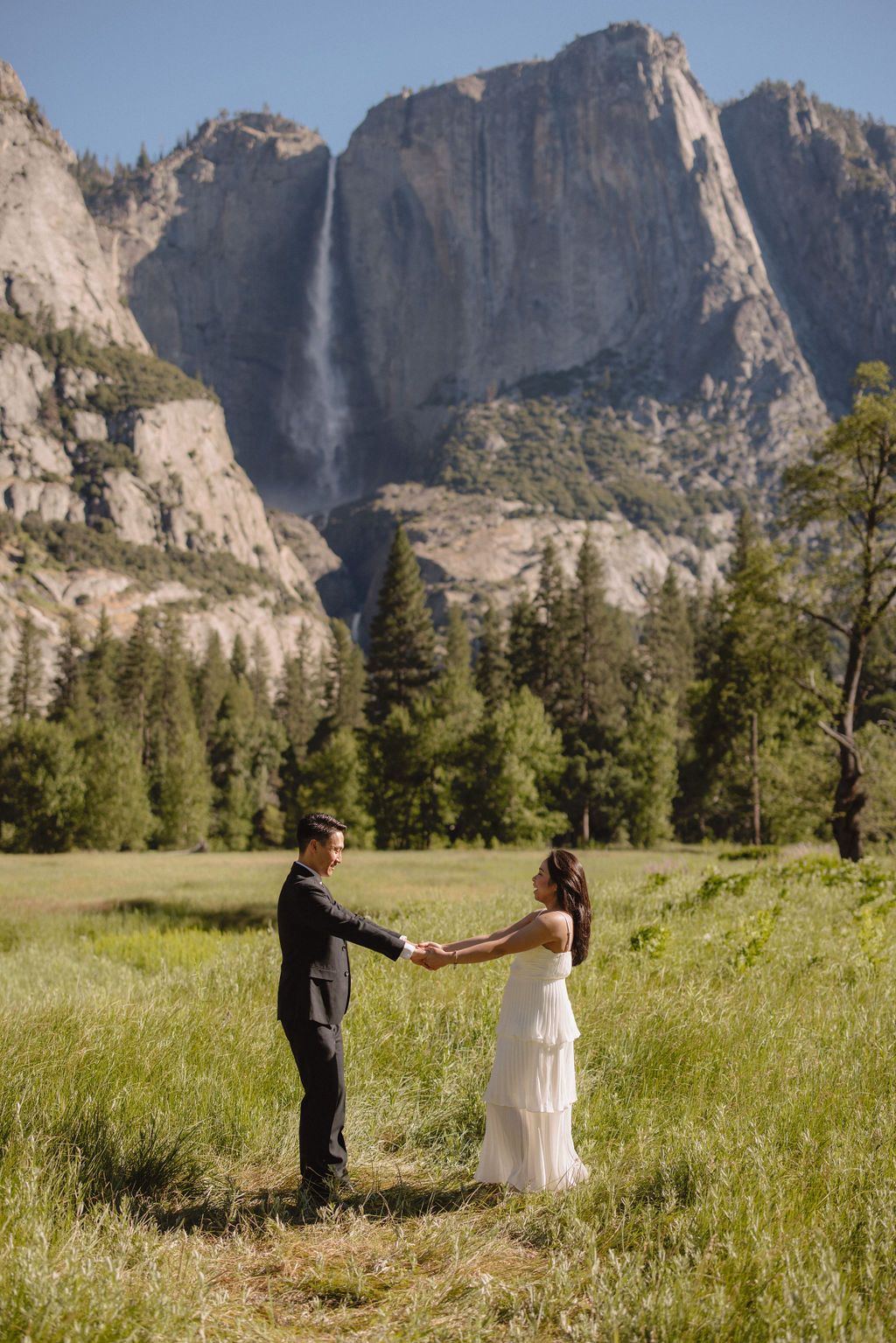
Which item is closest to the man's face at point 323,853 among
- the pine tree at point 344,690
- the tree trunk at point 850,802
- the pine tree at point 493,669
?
the tree trunk at point 850,802

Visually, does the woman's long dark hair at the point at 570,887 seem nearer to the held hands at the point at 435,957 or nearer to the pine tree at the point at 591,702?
the held hands at the point at 435,957

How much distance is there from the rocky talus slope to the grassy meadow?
138630mm

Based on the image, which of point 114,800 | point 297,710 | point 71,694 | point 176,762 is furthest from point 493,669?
point 71,694

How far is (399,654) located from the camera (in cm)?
6234

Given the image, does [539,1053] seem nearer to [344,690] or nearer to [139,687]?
[344,690]

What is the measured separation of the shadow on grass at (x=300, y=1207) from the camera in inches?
198

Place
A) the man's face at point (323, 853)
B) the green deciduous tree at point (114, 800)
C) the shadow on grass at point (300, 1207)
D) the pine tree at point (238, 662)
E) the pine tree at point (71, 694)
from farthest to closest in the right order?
the pine tree at point (238, 662), the pine tree at point (71, 694), the green deciduous tree at point (114, 800), the man's face at point (323, 853), the shadow on grass at point (300, 1207)

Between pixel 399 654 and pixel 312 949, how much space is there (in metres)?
57.1

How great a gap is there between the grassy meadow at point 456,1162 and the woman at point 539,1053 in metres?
0.23

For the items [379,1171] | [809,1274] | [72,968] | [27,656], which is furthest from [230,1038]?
[27,656]

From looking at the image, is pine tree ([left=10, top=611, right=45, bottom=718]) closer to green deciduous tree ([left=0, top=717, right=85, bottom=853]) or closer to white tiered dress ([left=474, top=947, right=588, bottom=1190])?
green deciduous tree ([left=0, top=717, right=85, bottom=853])

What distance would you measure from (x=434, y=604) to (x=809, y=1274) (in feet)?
544

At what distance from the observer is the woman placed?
5.30 meters

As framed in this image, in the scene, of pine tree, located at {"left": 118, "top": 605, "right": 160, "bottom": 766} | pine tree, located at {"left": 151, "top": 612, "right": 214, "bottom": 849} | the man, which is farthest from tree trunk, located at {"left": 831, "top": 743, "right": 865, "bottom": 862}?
pine tree, located at {"left": 118, "top": 605, "right": 160, "bottom": 766}
